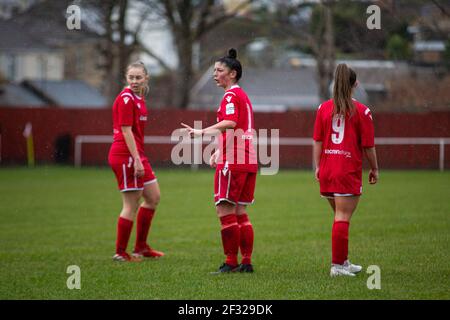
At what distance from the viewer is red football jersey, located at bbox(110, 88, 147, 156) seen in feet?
28.4

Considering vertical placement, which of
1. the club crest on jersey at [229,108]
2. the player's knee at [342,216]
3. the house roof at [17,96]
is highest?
the house roof at [17,96]

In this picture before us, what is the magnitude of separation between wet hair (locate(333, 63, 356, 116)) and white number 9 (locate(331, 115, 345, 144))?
0.25 feet

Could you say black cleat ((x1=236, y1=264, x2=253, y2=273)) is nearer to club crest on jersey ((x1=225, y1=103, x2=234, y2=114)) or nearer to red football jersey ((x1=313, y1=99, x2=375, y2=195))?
red football jersey ((x1=313, y1=99, x2=375, y2=195))

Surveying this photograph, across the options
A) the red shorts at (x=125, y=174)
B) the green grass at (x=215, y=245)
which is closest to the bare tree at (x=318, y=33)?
the green grass at (x=215, y=245)

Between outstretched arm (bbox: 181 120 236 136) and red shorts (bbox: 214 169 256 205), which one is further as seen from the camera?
red shorts (bbox: 214 169 256 205)

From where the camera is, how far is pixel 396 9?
48.1 feet

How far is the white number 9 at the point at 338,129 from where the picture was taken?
291 inches

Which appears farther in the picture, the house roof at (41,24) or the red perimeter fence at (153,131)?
the house roof at (41,24)

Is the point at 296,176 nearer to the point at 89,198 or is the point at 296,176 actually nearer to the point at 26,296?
the point at 89,198

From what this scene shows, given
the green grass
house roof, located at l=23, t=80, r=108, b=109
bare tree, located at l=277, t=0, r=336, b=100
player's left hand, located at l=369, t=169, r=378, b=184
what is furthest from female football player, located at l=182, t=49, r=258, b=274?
house roof, located at l=23, t=80, r=108, b=109

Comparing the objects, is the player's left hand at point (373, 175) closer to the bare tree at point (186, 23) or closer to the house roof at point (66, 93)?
the bare tree at point (186, 23)

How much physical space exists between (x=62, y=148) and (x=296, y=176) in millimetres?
9108

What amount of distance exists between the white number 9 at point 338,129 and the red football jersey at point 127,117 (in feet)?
7.76
